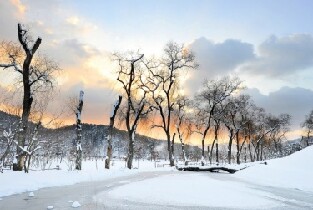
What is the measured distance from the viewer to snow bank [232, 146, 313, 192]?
2325 centimetres

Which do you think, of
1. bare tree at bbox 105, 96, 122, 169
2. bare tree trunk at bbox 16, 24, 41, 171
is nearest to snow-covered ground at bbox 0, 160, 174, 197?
bare tree trunk at bbox 16, 24, 41, 171

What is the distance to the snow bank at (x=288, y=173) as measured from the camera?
23247 mm

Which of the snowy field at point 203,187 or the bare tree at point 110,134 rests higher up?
the bare tree at point 110,134

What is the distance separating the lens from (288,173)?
85.7 ft

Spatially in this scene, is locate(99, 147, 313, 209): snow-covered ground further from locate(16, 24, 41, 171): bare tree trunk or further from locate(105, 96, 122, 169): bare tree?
locate(105, 96, 122, 169): bare tree

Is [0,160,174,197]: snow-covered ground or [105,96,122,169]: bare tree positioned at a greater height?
[105,96,122,169]: bare tree

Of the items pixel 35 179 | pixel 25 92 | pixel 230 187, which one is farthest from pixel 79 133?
pixel 230 187

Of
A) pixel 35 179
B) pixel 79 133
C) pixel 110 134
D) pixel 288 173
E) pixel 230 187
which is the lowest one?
pixel 230 187

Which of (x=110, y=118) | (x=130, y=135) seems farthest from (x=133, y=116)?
(x=110, y=118)

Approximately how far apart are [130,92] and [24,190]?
86.4ft

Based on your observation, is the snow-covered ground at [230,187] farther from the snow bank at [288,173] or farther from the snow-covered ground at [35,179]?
the snow-covered ground at [35,179]

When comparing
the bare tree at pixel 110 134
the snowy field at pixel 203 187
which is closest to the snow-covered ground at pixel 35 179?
the snowy field at pixel 203 187

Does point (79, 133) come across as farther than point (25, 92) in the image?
Yes

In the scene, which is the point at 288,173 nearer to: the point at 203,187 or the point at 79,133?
the point at 203,187
